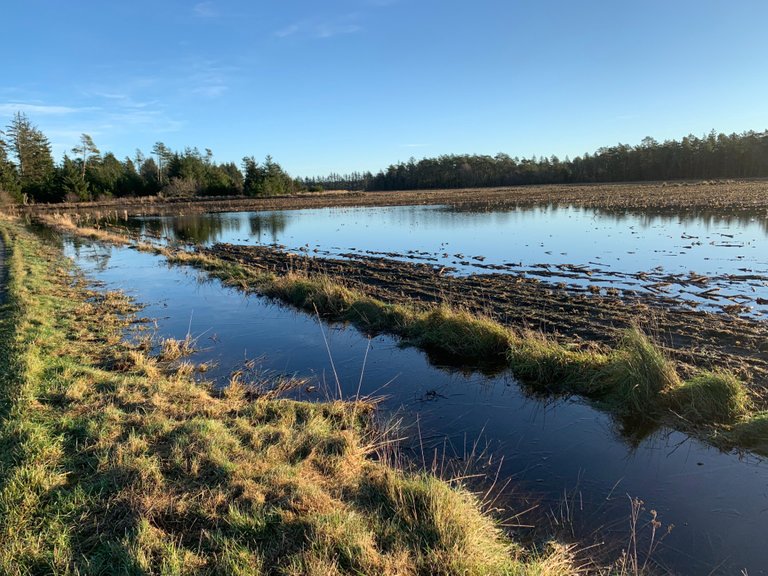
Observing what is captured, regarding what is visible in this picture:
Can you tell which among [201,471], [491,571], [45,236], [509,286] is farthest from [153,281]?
[45,236]

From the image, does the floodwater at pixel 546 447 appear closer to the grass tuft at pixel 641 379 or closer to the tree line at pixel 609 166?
the grass tuft at pixel 641 379

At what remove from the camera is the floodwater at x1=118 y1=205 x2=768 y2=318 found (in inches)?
552

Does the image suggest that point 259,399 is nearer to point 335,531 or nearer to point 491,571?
point 335,531

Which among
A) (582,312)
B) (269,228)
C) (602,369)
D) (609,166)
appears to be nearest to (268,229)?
(269,228)

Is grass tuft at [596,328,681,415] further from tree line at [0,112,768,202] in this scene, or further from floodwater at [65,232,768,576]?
tree line at [0,112,768,202]

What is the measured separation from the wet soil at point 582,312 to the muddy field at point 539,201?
30104 mm

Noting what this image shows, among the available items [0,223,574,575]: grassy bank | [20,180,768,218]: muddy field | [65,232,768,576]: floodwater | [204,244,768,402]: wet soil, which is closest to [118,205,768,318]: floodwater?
[204,244,768,402]: wet soil

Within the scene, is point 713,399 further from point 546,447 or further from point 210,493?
point 210,493

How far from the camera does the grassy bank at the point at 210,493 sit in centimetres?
358

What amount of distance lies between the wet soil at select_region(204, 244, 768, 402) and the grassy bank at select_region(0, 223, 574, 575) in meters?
5.73

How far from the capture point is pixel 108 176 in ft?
282

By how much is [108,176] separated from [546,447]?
100126mm

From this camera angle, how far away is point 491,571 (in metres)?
3.59

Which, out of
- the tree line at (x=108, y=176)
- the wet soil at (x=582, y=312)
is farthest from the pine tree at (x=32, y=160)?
the wet soil at (x=582, y=312)
